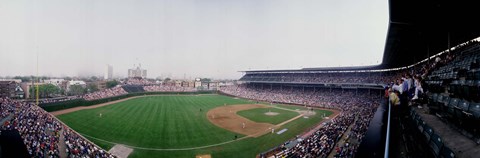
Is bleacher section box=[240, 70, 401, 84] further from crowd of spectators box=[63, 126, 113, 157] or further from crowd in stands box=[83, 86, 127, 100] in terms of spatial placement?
crowd of spectators box=[63, 126, 113, 157]

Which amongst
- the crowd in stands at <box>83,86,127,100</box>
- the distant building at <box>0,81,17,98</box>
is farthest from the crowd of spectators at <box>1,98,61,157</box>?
the distant building at <box>0,81,17,98</box>

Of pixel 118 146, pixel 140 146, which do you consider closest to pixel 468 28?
pixel 140 146

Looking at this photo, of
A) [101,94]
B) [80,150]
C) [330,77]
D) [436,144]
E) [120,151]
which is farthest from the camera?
[330,77]

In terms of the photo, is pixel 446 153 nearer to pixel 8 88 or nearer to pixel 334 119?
pixel 334 119

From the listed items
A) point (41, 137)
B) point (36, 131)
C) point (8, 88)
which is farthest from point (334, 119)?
point (8, 88)

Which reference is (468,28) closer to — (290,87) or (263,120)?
(263,120)
